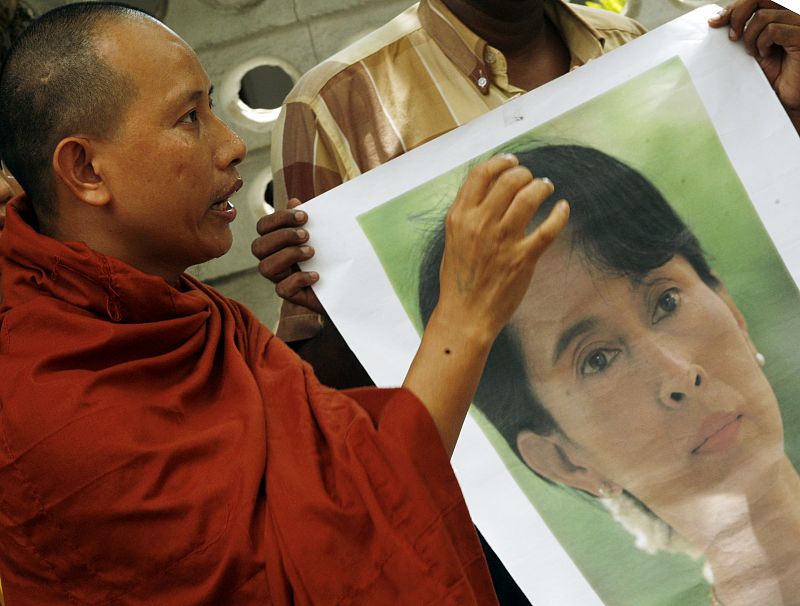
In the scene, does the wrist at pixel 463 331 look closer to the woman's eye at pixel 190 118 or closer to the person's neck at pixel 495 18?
the woman's eye at pixel 190 118

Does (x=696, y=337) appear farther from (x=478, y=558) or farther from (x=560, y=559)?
(x=478, y=558)

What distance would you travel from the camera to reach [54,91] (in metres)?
1.00

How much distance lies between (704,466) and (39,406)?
0.66 metres

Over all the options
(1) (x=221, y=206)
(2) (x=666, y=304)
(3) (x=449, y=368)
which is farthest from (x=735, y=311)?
(1) (x=221, y=206)

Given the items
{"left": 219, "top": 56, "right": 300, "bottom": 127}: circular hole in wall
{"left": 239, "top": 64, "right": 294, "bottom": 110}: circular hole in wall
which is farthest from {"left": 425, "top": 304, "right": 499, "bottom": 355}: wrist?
{"left": 239, "top": 64, "right": 294, "bottom": 110}: circular hole in wall

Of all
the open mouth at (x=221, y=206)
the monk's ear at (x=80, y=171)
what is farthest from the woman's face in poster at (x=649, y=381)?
the monk's ear at (x=80, y=171)

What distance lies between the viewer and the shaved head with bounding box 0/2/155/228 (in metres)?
1.00

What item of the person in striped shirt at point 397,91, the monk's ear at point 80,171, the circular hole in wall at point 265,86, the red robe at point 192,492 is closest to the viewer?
the red robe at point 192,492

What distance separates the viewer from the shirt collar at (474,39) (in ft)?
4.42

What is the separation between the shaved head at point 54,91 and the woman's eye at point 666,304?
22.7 inches

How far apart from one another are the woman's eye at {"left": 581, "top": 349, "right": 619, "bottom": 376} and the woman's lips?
0.12 metres

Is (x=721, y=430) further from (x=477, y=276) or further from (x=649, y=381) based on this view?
(x=477, y=276)

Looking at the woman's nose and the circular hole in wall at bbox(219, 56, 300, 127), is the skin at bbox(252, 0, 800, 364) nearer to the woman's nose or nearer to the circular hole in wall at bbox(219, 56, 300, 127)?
the woman's nose

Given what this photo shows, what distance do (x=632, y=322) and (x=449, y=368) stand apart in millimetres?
332
